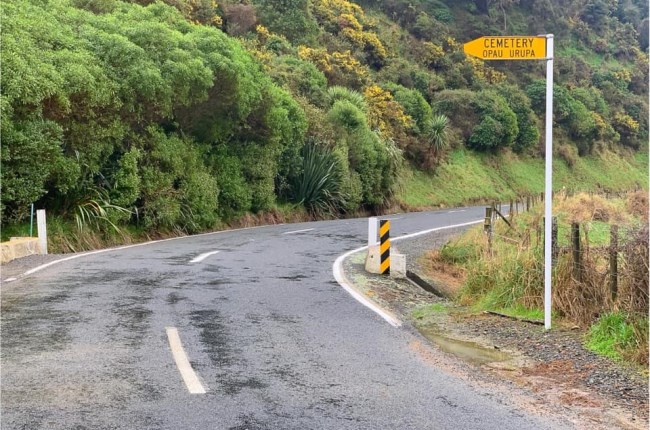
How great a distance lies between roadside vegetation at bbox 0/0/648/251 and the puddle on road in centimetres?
1028

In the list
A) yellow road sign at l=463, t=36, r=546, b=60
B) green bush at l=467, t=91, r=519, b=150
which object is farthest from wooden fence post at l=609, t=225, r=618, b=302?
green bush at l=467, t=91, r=519, b=150

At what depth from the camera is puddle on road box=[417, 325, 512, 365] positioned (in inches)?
295

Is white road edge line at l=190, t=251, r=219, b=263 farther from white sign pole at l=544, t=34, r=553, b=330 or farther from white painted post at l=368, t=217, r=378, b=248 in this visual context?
white sign pole at l=544, t=34, r=553, b=330

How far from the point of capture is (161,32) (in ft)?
64.4

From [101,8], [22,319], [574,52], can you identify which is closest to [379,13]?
[574,52]

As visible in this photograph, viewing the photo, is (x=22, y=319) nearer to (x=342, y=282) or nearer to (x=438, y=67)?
(x=342, y=282)

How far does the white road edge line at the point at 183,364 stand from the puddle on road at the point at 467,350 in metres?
2.94

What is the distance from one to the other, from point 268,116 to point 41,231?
11.6 m

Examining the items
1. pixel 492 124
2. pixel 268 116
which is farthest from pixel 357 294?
pixel 492 124

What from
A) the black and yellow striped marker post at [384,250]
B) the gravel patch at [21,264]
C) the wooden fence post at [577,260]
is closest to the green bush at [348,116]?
the black and yellow striped marker post at [384,250]

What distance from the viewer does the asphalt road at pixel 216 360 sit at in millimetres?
5273

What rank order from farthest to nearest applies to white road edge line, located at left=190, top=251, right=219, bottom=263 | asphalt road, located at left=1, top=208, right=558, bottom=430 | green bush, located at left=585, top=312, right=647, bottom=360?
white road edge line, located at left=190, top=251, right=219, bottom=263, green bush, located at left=585, top=312, right=647, bottom=360, asphalt road, located at left=1, top=208, right=558, bottom=430

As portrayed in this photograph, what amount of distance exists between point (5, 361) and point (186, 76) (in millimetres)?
14234

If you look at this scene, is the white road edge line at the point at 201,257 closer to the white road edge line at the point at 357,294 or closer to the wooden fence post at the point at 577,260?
the white road edge line at the point at 357,294
